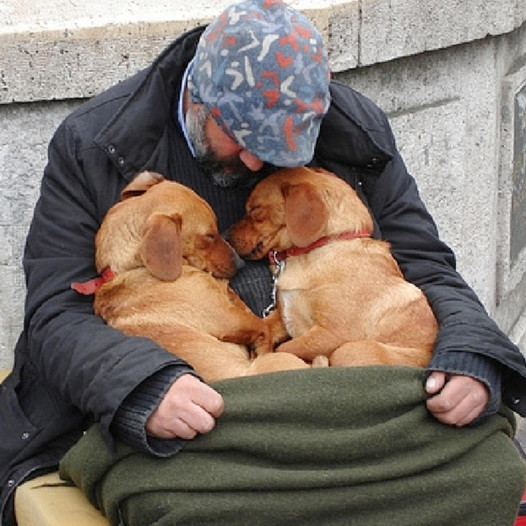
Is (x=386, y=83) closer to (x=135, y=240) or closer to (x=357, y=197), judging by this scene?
(x=357, y=197)

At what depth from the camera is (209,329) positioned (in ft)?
10.8

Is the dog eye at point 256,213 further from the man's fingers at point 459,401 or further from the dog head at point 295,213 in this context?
the man's fingers at point 459,401

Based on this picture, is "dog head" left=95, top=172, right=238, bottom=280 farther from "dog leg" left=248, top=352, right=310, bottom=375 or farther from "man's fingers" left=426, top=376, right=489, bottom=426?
"man's fingers" left=426, top=376, right=489, bottom=426

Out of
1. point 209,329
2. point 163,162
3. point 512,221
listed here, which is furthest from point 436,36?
point 209,329

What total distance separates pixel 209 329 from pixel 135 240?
0.31 metres

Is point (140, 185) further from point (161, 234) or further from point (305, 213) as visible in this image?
point (305, 213)

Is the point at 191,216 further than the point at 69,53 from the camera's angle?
No

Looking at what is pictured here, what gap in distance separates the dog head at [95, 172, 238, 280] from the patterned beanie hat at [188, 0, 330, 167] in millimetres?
264

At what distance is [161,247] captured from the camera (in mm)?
3191

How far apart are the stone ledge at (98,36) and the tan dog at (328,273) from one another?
32.5 inches

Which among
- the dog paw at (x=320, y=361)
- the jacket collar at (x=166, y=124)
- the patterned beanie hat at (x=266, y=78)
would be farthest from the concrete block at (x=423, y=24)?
the dog paw at (x=320, y=361)

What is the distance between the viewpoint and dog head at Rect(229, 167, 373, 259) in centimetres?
341

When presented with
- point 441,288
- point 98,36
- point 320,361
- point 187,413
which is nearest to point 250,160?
point 320,361

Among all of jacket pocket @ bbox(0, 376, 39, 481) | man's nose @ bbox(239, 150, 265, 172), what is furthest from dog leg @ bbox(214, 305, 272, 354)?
jacket pocket @ bbox(0, 376, 39, 481)
